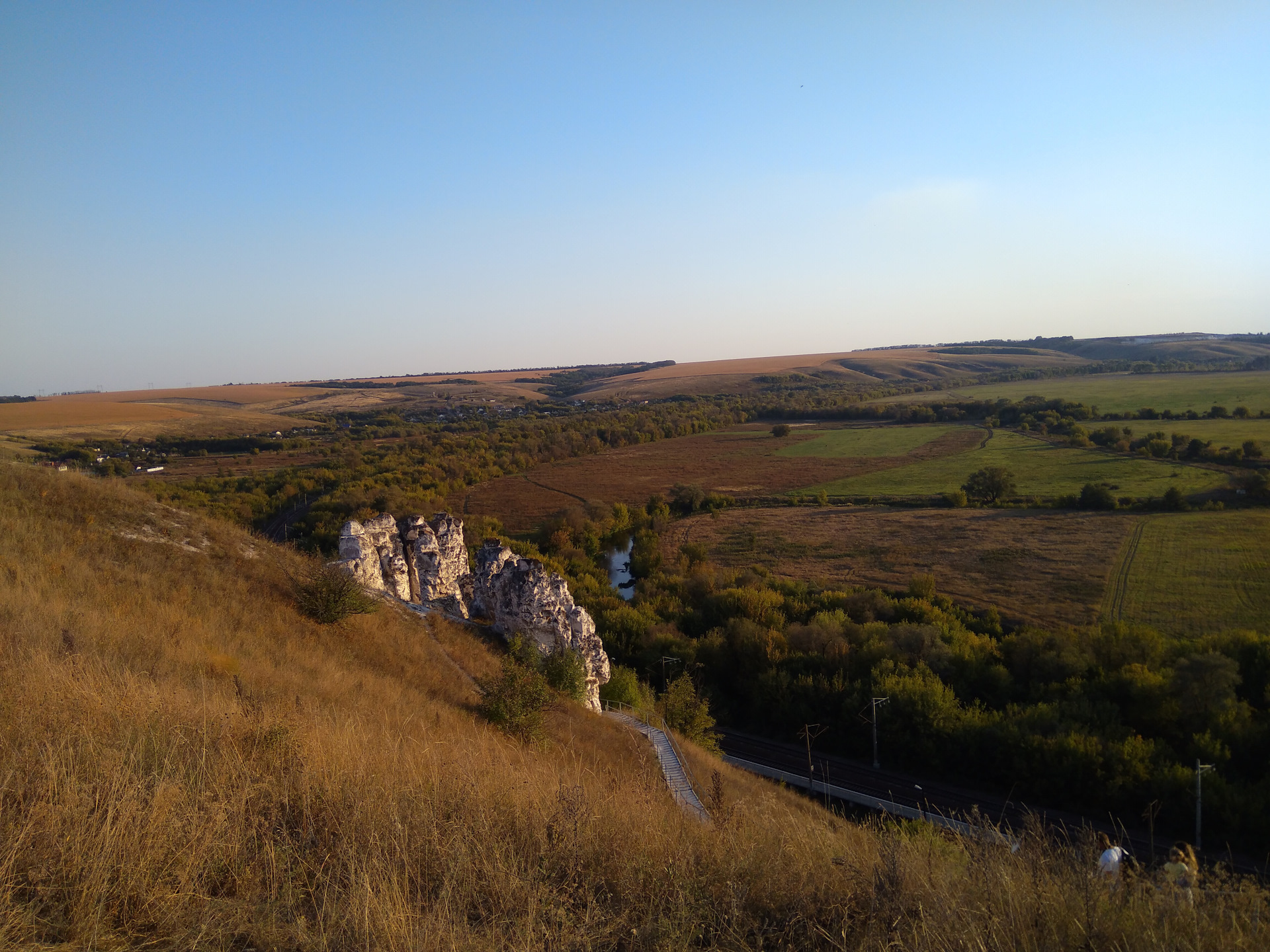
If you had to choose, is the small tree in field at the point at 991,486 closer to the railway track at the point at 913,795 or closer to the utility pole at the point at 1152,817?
A: the railway track at the point at 913,795

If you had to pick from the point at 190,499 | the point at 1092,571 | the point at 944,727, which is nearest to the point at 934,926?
the point at 944,727

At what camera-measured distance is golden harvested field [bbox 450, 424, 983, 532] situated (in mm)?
55469

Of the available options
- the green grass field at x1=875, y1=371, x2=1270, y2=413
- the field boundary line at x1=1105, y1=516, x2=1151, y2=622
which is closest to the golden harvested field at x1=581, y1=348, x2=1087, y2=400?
the green grass field at x1=875, y1=371, x2=1270, y2=413

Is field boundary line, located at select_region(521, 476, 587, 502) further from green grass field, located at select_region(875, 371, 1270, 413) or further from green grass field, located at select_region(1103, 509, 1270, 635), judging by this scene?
green grass field, located at select_region(875, 371, 1270, 413)

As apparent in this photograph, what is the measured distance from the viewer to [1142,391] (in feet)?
360

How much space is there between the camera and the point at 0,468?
1374 centimetres

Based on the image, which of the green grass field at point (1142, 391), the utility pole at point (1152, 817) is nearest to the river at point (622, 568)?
the utility pole at point (1152, 817)

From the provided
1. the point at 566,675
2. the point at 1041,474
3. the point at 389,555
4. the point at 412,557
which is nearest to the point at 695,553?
the point at 412,557

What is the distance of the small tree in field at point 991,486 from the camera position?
176 ft

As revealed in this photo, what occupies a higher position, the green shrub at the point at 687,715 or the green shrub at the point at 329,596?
the green shrub at the point at 329,596

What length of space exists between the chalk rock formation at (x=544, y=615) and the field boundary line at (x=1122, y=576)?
24.7 m

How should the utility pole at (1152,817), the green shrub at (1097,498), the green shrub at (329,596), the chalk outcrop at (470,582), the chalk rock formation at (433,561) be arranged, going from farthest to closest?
1. the green shrub at (1097,498)
2. the chalk rock formation at (433,561)
3. the chalk outcrop at (470,582)
4. the green shrub at (329,596)
5. the utility pole at (1152,817)

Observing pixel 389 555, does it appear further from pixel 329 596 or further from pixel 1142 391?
pixel 1142 391

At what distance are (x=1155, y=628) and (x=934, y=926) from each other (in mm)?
32032
